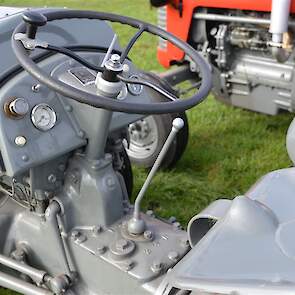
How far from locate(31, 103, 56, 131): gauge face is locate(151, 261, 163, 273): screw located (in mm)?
563

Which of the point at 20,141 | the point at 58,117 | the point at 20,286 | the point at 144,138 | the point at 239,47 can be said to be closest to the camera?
the point at 20,141

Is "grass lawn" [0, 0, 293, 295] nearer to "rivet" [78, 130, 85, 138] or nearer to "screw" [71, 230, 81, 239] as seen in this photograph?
"screw" [71, 230, 81, 239]

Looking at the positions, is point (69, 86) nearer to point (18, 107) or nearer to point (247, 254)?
point (18, 107)

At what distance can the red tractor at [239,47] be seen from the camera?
133 inches

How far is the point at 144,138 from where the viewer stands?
11.1ft

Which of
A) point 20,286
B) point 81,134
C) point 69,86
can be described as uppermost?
point 69,86

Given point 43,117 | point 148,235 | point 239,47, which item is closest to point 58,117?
point 43,117

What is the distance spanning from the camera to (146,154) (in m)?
3.39

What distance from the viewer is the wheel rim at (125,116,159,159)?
3275 mm

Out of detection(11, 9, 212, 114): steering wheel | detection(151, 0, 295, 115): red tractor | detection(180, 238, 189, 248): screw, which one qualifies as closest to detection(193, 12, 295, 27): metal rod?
detection(151, 0, 295, 115): red tractor

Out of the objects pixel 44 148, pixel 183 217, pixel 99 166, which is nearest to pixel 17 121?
pixel 44 148

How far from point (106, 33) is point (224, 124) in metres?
2.09

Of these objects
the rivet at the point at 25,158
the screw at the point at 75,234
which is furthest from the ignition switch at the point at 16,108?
the screw at the point at 75,234

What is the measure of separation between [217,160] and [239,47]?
0.72m
